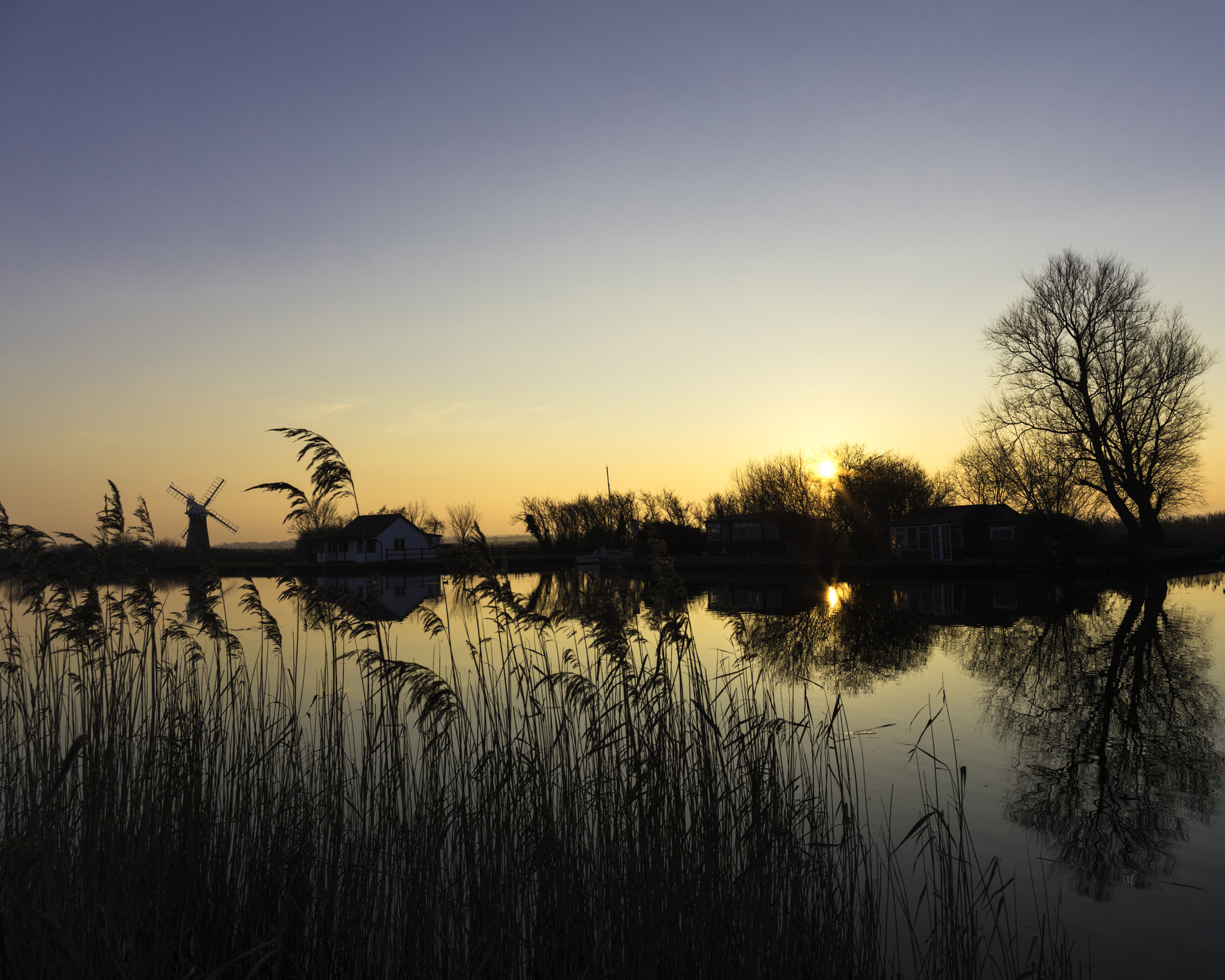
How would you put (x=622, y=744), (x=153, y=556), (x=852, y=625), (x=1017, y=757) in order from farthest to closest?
1. (x=852, y=625)
2. (x=1017, y=757)
3. (x=153, y=556)
4. (x=622, y=744)

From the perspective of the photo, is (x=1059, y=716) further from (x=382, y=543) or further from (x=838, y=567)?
(x=382, y=543)

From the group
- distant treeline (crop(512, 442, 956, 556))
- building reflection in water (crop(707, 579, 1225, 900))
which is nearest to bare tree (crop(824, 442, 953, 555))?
distant treeline (crop(512, 442, 956, 556))

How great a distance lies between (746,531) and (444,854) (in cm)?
5120

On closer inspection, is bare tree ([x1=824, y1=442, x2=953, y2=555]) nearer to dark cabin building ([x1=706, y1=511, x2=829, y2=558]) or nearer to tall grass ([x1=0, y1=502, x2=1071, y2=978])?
dark cabin building ([x1=706, y1=511, x2=829, y2=558])

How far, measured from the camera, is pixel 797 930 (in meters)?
3.87

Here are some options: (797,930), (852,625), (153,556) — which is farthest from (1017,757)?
(852,625)

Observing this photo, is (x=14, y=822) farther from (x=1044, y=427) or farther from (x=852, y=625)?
(x=1044, y=427)

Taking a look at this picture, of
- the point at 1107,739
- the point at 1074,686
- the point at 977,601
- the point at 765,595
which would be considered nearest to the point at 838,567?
the point at 765,595

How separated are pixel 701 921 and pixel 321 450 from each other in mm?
3161

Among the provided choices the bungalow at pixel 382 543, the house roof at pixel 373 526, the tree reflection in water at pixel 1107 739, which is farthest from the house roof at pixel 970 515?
the house roof at pixel 373 526

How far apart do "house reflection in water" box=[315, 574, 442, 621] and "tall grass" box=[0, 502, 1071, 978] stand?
163 millimetres

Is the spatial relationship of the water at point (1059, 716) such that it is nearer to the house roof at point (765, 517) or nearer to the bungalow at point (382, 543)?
the house roof at point (765, 517)

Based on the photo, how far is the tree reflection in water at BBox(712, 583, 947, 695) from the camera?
44.2 feet

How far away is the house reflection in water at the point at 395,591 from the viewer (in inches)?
200
